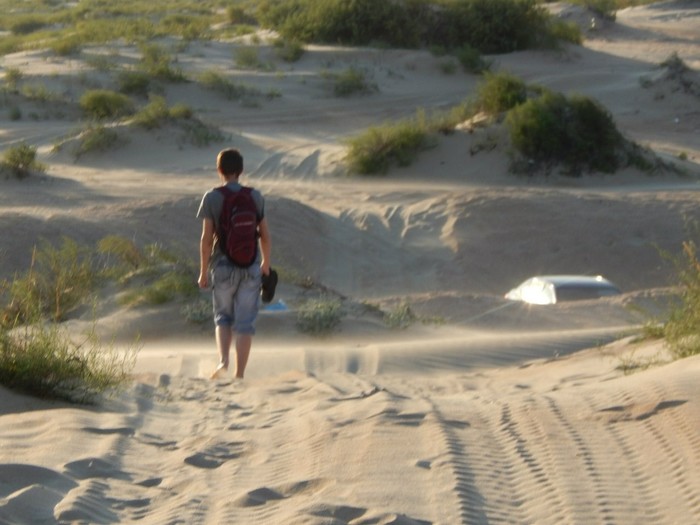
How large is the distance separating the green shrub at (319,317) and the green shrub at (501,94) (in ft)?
40.4

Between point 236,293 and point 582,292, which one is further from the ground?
point 236,293

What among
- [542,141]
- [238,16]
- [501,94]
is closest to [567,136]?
[542,141]

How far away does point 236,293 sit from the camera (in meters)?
8.50

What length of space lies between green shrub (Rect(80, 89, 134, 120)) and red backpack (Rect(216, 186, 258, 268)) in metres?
19.5

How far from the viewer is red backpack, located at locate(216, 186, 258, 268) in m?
8.23

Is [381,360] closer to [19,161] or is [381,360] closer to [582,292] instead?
[582,292]

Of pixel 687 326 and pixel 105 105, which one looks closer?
pixel 687 326

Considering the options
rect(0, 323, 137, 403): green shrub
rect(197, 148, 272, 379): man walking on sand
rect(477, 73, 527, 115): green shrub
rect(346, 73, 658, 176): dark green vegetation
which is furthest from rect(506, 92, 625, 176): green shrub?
rect(0, 323, 137, 403): green shrub

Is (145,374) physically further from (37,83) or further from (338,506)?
(37,83)

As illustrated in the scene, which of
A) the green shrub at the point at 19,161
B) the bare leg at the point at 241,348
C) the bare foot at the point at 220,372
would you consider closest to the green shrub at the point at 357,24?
the green shrub at the point at 19,161

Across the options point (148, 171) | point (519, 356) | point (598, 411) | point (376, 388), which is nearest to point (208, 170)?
point (148, 171)

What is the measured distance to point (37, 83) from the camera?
30.3m

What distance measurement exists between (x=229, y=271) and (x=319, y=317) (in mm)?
3185

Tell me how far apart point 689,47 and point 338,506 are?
130 ft
